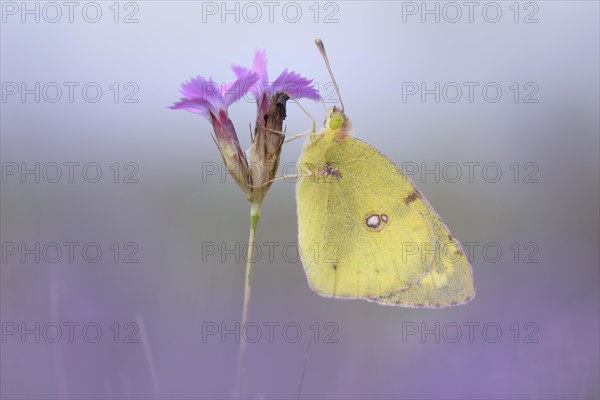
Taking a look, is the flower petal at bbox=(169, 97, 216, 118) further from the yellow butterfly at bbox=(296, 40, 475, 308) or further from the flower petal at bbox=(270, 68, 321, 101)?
the yellow butterfly at bbox=(296, 40, 475, 308)

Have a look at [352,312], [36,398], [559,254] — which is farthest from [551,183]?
[36,398]

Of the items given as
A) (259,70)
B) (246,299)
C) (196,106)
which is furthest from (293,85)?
(246,299)

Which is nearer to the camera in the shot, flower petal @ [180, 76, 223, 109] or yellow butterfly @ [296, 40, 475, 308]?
flower petal @ [180, 76, 223, 109]

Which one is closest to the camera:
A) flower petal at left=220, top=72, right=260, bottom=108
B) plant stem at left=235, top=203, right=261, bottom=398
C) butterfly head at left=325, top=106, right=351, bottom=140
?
plant stem at left=235, top=203, right=261, bottom=398

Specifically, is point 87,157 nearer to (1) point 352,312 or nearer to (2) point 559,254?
(1) point 352,312

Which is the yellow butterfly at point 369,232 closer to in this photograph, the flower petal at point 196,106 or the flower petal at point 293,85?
the flower petal at point 293,85

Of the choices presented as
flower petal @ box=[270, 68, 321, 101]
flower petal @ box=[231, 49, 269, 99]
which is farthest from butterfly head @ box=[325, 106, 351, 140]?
flower petal @ box=[231, 49, 269, 99]

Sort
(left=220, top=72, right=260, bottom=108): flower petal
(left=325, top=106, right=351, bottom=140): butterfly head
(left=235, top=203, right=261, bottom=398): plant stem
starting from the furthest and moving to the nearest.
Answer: (left=325, top=106, right=351, bottom=140): butterfly head, (left=220, top=72, right=260, bottom=108): flower petal, (left=235, top=203, right=261, bottom=398): plant stem

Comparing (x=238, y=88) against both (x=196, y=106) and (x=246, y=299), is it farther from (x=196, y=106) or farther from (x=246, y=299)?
(x=246, y=299)

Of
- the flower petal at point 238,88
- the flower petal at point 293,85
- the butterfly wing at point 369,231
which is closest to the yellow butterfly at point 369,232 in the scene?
the butterfly wing at point 369,231

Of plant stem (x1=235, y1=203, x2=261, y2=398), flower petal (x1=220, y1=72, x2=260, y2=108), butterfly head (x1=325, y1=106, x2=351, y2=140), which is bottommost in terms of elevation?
plant stem (x1=235, y1=203, x2=261, y2=398)
